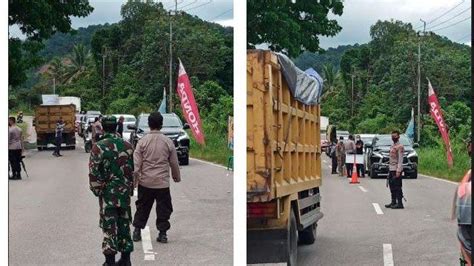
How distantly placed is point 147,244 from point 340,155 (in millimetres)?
1041

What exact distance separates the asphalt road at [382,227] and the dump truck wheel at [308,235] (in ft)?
0.09

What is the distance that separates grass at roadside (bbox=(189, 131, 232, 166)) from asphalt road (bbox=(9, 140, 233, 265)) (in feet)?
0.16

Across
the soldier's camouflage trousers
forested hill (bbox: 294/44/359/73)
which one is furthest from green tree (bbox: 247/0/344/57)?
the soldier's camouflage trousers

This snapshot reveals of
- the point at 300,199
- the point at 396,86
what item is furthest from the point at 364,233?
the point at 396,86

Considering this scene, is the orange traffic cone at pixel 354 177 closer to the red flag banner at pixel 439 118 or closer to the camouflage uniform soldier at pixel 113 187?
the red flag banner at pixel 439 118

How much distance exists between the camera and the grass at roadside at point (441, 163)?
11.7 ft

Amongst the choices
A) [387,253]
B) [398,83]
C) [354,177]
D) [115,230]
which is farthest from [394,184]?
[115,230]

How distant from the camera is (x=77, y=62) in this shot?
3.97 meters

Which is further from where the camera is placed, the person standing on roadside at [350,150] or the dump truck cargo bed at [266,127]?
the person standing on roadside at [350,150]

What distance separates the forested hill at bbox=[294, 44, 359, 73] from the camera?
3.82 meters

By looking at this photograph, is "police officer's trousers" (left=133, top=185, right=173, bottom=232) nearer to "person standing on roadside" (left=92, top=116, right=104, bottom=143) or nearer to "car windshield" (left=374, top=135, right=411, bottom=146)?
"person standing on roadside" (left=92, top=116, right=104, bottom=143)

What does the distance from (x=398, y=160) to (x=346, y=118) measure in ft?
0.99

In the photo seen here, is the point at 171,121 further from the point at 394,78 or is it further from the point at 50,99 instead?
the point at 394,78

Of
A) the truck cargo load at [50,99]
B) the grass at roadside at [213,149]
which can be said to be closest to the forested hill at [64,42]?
the truck cargo load at [50,99]
